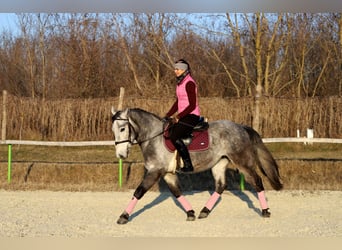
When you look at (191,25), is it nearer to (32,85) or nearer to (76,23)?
(76,23)

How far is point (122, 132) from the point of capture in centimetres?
Result: 805

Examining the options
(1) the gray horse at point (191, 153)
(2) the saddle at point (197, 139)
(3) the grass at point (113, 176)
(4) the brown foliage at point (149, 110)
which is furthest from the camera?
(4) the brown foliage at point (149, 110)

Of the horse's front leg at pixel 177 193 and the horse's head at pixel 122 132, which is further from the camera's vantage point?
the horse's front leg at pixel 177 193

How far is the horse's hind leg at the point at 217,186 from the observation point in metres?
8.68

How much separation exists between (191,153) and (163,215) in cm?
134

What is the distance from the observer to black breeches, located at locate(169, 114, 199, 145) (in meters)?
8.12

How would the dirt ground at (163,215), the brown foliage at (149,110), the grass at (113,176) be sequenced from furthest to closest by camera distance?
the brown foliage at (149,110) < the grass at (113,176) < the dirt ground at (163,215)

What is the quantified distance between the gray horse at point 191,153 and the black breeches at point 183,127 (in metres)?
0.25

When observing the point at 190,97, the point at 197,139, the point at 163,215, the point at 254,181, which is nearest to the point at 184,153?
the point at 197,139

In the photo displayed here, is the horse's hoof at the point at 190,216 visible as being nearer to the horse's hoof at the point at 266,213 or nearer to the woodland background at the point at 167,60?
the horse's hoof at the point at 266,213

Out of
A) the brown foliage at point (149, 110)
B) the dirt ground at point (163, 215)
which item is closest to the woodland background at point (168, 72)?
the brown foliage at point (149, 110)

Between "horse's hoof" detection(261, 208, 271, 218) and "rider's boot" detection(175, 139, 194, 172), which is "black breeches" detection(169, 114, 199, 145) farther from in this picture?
"horse's hoof" detection(261, 208, 271, 218)

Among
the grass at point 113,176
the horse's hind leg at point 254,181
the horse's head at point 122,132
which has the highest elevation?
the horse's head at point 122,132

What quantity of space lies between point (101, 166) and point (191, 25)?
888 centimetres
